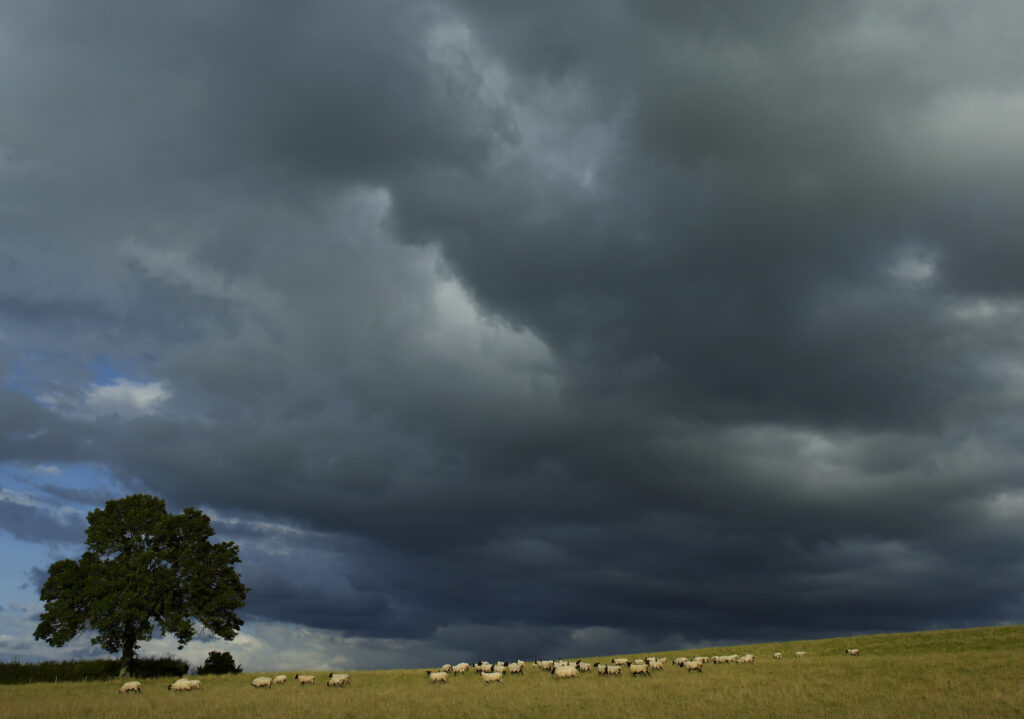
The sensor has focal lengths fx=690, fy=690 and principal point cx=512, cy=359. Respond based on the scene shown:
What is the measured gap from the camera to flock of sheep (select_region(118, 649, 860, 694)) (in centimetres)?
5107

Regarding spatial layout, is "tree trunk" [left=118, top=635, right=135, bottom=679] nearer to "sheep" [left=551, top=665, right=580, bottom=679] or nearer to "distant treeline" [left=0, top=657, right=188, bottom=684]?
"distant treeline" [left=0, top=657, right=188, bottom=684]

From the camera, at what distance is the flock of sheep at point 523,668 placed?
5107 centimetres

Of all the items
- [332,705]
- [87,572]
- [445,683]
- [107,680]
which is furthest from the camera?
[87,572]

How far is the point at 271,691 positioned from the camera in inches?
1870

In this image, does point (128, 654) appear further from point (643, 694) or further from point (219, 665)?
point (643, 694)

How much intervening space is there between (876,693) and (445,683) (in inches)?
1128

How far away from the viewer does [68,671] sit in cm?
6241

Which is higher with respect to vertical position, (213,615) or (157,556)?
(157,556)

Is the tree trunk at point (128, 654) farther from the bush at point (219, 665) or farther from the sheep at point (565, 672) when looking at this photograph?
the sheep at point (565, 672)

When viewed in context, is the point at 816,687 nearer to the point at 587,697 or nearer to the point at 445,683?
the point at 587,697

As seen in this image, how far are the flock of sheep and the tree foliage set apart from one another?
41.4 feet

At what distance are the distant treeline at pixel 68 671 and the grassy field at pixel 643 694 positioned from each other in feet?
19.9

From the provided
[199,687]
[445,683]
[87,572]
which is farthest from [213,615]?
[445,683]

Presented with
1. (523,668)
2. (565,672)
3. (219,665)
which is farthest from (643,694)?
(219,665)
